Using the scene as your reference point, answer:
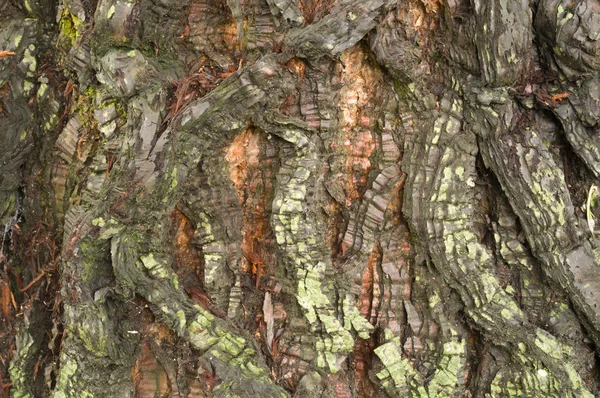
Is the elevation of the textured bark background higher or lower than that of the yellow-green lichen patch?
lower

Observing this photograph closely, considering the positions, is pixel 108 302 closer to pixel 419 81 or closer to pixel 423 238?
pixel 423 238

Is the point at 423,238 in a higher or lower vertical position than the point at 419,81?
lower

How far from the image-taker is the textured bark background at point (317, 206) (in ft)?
6.48

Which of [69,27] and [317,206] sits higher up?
[69,27]

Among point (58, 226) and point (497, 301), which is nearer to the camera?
point (497, 301)

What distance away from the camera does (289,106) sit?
6.88ft

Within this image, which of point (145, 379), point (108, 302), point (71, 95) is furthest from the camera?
point (71, 95)

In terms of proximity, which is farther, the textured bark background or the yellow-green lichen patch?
the yellow-green lichen patch

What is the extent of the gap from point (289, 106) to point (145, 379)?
105cm

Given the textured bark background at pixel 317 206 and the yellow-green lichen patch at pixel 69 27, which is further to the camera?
the yellow-green lichen patch at pixel 69 27

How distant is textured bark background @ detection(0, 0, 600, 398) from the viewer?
1.98 m

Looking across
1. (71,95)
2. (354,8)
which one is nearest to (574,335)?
(354,8)

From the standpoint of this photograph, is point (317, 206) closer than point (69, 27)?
Yes

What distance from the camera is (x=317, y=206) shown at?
2074mm
